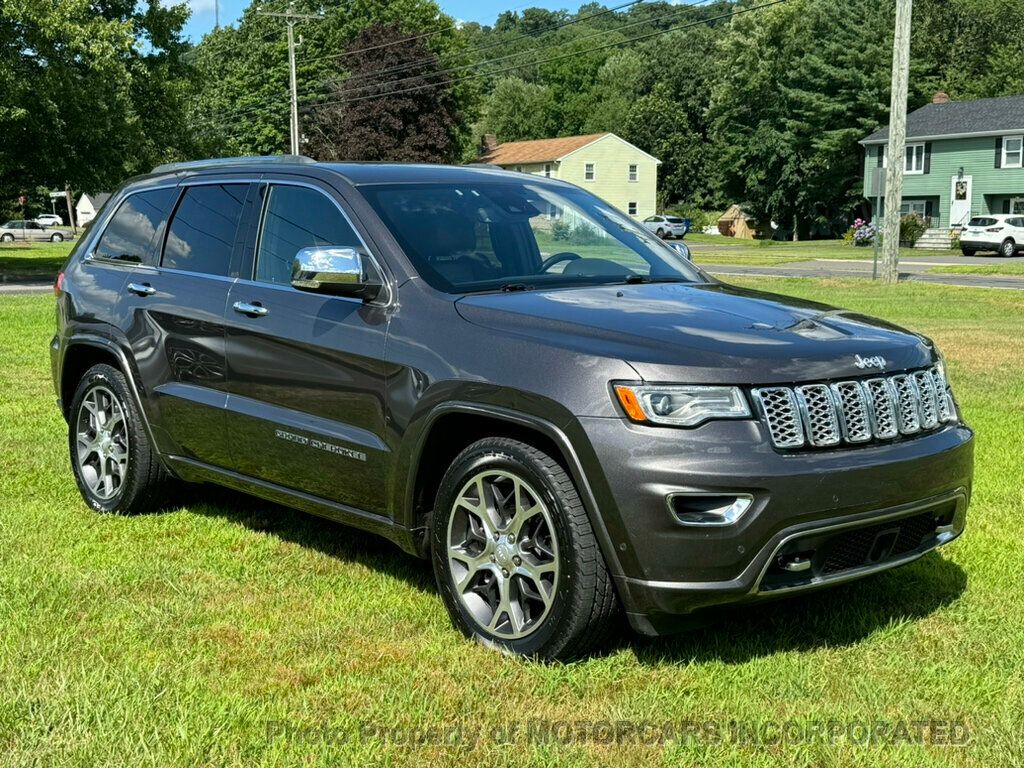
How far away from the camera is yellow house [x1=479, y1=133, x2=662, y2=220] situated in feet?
260

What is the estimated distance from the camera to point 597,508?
388cm

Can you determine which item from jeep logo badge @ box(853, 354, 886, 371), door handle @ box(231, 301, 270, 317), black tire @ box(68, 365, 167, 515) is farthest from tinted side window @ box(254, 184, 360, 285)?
jeep logo badge @ box(853, 354, 886, 371)

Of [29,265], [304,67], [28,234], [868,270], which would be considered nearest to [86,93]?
[29,265]

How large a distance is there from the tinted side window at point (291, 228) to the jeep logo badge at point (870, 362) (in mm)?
2155

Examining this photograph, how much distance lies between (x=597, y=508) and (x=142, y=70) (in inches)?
1323

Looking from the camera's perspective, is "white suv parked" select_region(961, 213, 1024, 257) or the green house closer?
"white suv parked" select_region(961, 213, 1024, 257)

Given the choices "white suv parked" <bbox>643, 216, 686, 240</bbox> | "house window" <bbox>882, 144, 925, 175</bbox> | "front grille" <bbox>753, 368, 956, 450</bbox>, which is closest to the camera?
"front grille" <bbox>753, 368, 956, 450</bbox>

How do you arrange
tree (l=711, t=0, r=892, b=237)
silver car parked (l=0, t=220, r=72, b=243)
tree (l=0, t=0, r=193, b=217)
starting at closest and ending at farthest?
1. tree (l=0, t=0, r=193, b=217)
2. tree (l=711, t=0, r=892, b=237)
3. silver car parked (l=0, t=220, r=72, b=243)

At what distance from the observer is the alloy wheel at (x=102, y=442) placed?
6238mm

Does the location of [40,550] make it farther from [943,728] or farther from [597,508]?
[943,728]

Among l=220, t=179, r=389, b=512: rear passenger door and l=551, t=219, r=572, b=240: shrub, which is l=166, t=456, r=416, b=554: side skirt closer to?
l=220, t=179, r=389, b=512: rear passenger door

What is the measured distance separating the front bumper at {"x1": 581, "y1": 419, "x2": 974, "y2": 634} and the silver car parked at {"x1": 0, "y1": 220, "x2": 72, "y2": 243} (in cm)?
6574

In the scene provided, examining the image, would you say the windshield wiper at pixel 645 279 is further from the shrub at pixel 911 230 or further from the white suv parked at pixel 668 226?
the white suv parked at pixel 668 226

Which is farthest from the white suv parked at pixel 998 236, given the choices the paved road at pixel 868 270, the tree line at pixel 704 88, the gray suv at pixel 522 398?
the gray suv at pixel 522 398
